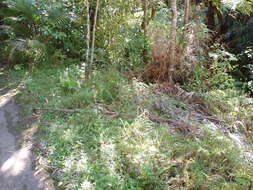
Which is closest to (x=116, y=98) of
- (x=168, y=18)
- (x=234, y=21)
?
(x=168, y=18)

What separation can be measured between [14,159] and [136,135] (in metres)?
1.28

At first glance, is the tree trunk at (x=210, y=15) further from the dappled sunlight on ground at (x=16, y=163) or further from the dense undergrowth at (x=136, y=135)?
the dappled sunlight on ground at (x=16, y=163)

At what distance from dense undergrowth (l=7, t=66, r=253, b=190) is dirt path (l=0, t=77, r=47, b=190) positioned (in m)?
0.16

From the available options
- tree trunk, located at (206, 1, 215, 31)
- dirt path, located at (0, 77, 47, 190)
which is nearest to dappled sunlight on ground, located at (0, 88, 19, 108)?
dirt path, located at (0, 77, 47, 190)

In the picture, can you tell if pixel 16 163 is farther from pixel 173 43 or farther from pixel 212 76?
pixel 212 76

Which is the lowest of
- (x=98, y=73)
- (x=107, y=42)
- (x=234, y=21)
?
(x=98, y=73)

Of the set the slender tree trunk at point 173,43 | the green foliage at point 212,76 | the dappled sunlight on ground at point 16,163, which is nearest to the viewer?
the dappled sunlight on ground at point 16,163

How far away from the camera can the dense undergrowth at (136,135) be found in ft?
6.40

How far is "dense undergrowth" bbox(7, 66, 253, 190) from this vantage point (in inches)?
76.7

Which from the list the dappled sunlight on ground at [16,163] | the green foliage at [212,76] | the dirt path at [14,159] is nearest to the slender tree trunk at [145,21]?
the green foliage at [212,76]

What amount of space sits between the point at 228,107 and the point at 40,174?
9.25ft

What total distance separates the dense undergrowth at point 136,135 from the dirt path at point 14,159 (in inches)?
6.3

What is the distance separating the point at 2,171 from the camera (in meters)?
2.08

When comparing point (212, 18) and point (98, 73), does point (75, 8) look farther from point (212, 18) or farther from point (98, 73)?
point (212, 18)
